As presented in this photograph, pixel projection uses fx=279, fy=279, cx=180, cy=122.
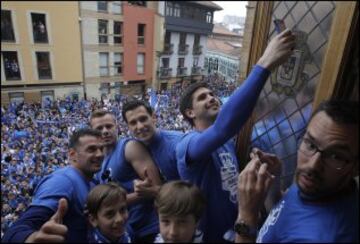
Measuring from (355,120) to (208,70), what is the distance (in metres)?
0.84

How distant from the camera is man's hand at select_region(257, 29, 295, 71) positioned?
69cm

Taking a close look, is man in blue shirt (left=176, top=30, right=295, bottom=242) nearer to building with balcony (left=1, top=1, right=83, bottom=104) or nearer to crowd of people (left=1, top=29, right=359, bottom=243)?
crowd of people (left=1, top=29, right=359, bottom=243)

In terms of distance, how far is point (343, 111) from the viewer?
1.96ft

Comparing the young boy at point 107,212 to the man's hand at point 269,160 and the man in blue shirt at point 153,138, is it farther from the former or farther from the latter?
the man's hand at point 269,160

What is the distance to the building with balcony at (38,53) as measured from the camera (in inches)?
45.6

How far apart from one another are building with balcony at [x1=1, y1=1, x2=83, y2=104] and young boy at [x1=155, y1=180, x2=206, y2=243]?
77 cm

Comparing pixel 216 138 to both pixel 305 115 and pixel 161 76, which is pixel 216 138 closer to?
pixel 305 115

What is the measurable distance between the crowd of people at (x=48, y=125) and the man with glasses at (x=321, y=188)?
61 centimetres

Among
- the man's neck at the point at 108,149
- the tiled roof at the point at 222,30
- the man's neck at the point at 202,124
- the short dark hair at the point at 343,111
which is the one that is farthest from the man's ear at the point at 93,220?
the tiled roof at the point at 222,30

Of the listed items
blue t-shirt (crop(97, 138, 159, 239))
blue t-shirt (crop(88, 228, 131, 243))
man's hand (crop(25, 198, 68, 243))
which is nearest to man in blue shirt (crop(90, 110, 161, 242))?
blue t-shirt (crop(97, 138, 159, 239))

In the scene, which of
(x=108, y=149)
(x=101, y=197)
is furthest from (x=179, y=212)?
(x=108, y=149)

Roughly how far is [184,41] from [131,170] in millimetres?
679

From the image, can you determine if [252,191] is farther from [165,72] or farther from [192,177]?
[165,72]

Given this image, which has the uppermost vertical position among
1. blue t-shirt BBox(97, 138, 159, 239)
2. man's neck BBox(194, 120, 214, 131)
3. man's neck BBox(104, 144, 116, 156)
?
man's neck BBox(194, 120, 214, 131)
